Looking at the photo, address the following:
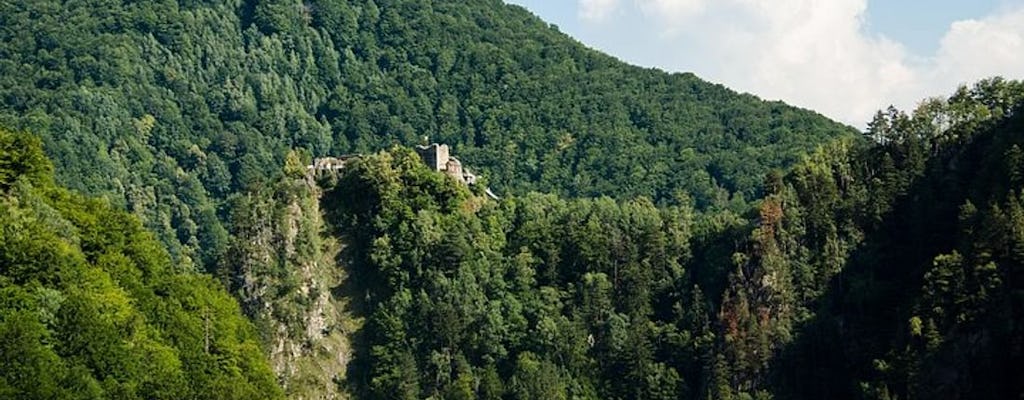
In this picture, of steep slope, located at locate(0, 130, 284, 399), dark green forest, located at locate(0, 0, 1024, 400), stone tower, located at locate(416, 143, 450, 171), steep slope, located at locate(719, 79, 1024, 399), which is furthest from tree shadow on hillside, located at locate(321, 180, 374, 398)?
steep slope, located at locate(719, 79, 1024, 399)

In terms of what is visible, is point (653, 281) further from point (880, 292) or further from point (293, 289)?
point (293, 289)

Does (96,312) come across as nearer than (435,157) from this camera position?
Yes

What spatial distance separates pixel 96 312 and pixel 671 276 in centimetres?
6361

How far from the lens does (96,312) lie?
8594cm

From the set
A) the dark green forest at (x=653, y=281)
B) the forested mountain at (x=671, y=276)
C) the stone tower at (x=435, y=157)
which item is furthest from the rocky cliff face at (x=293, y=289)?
the stone tower at (x=435, y=157)

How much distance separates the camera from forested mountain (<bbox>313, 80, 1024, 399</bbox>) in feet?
415

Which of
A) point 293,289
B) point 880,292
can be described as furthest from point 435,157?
point 880,292

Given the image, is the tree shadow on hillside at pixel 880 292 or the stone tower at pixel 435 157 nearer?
the tree shadow on hillside at pixel 880 292

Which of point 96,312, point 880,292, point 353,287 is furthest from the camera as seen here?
point 353,287

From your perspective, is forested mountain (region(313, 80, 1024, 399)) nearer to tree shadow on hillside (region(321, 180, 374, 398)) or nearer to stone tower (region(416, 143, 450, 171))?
tree shadow on hillside (region(321, 180, 374, 398))

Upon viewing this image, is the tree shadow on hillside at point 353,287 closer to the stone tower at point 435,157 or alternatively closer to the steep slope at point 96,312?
the stone tower at point 435,157

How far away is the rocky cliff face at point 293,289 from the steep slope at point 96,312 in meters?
12.2

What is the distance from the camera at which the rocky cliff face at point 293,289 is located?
124m

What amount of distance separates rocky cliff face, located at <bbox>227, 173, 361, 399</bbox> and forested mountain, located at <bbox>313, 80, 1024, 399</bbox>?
87.9 inches
